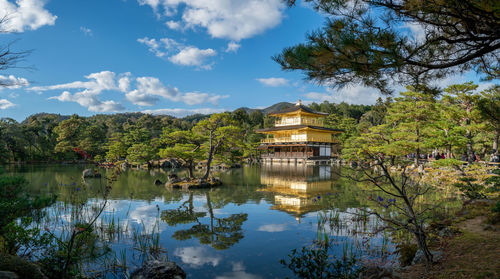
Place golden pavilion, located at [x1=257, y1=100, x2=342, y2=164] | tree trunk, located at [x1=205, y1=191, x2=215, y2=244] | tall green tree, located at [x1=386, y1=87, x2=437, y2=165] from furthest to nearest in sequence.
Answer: golden pavilion, located at [x1=257, y1=100, x2=342, y2=164]
tall green tree, located at [x1=386, y1=87, x2=437, y2=165]
tree trunk, located at [x1=205, y1=191, x2=215, y2=244]

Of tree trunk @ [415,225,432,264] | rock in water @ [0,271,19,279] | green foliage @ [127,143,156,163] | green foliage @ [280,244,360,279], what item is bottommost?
green foliage @ [280,244,360,279]

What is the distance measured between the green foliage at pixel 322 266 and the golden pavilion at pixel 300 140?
2292 centimetres

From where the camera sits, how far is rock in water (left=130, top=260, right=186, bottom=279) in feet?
10.6

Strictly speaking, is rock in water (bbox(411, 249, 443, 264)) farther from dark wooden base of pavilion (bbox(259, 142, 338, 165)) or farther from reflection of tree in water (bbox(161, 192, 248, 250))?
dark wooden base of pavilion (bbox(259, 142, 338, 165))

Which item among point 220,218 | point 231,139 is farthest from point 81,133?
point 220,218

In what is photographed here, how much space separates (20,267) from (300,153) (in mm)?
26218

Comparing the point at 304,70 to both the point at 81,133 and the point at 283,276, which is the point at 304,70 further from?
the point at 81,133

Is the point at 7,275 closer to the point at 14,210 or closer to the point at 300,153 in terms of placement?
the point at 14,210

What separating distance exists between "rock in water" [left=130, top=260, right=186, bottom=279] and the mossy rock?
97cm

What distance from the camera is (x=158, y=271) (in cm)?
325

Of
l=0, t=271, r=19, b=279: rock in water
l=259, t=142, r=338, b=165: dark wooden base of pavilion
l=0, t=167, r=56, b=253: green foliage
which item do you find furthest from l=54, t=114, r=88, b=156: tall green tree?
l=0, t=271, r=19, b=279: rock in water

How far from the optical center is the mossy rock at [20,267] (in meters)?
2.63

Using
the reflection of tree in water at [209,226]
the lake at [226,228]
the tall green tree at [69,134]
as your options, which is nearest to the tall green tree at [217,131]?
the lake at [226,228]

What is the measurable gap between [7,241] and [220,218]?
3.80 m
